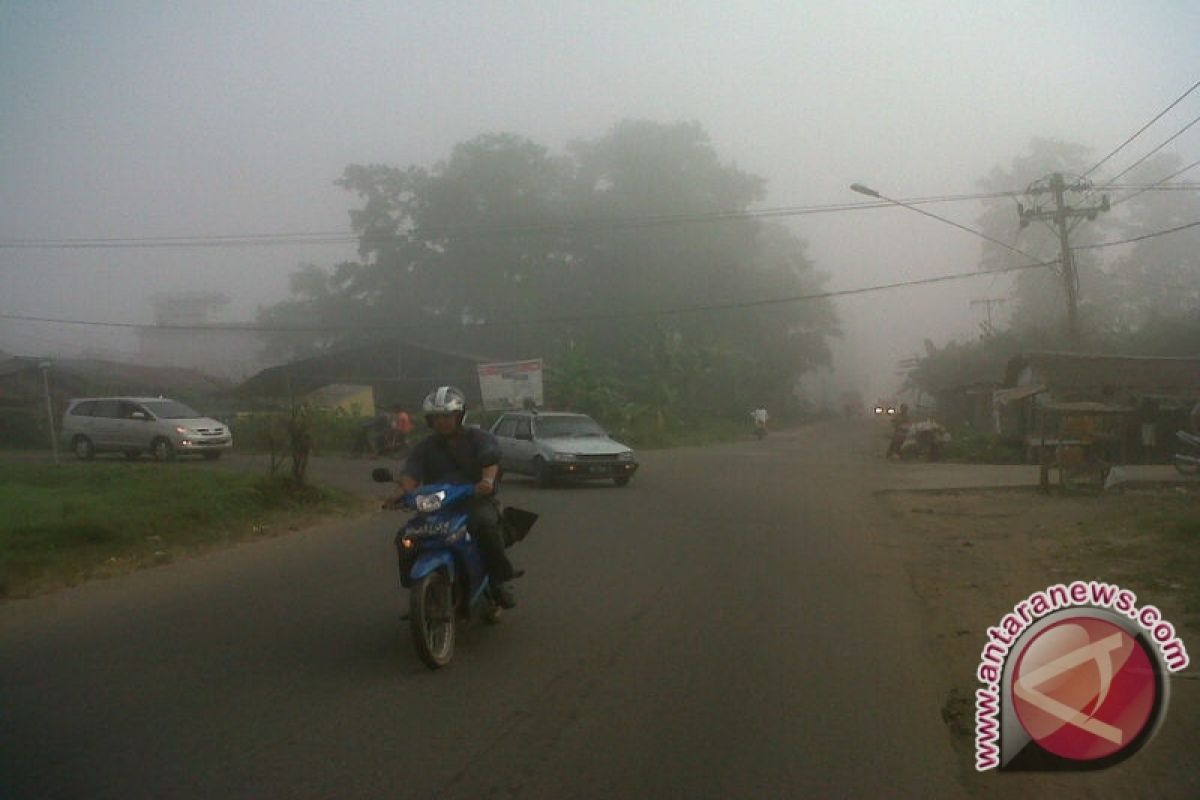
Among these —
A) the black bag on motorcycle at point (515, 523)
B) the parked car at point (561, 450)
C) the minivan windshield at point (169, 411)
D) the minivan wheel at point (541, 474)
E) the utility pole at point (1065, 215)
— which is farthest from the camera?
the utility pole at point (1065, 215)

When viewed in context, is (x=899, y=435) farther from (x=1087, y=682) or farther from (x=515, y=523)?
(x=1087, y=682)

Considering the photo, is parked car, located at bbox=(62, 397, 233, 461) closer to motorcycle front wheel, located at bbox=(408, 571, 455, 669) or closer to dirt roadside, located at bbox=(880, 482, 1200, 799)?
dirt roadside, located at bbox=(880, 482, 1200, 799)

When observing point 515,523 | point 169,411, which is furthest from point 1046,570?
point 169,411

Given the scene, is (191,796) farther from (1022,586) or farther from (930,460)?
(930,460)

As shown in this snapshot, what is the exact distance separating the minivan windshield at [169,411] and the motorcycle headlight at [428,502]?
21.9 metres

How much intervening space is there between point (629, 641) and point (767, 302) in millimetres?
51248

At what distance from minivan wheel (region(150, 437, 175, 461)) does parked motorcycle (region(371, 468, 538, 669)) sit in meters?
21.1

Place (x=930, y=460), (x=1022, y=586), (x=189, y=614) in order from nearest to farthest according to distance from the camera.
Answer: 1. (x=189, y=614)
2. (x=1022, y=586)
3. (x=930, y=460)

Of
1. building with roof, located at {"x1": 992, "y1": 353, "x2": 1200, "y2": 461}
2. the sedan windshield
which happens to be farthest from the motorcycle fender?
building with roof, located at {"x1": 992, "y1": 353, "x2": 1200, "y2": 461}

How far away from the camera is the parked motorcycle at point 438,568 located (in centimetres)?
627

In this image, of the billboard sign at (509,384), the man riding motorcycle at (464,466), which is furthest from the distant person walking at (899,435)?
the man riding motorcycle at (464,466)

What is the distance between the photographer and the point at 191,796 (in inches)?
173

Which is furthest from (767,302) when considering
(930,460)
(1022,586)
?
(1022,586)

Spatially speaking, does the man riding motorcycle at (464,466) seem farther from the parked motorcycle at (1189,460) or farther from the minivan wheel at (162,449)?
the minivan wheel at (162,449)
